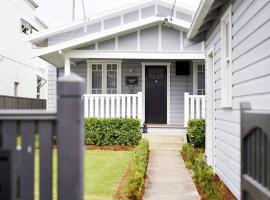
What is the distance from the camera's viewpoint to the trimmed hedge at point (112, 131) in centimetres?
1304

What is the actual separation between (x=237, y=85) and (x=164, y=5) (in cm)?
924

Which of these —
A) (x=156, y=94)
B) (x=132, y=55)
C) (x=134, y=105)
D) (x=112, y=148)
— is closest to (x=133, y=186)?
(x=112, y=148)

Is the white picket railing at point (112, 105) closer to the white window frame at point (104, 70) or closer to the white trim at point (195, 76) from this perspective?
the white window frame at point (104, 70)

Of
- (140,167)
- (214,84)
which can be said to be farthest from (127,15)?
(140,167)

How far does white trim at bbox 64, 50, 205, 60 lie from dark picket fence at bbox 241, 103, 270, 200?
37.3ft

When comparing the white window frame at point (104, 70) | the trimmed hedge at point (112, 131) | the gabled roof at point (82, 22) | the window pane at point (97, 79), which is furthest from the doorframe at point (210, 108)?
the window pane at point (97, 79)

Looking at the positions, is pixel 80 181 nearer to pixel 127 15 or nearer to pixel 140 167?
pixel 140 167

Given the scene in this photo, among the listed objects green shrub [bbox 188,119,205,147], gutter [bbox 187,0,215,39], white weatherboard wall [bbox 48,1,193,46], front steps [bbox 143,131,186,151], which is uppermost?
white weatherboard wall [bbox 48,1,193,46]

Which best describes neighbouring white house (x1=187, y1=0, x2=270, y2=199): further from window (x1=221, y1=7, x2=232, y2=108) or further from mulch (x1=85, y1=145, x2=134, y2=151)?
mulch (x1=85, y1=145, x2=134, y2=151)

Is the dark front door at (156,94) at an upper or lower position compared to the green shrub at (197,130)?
upper

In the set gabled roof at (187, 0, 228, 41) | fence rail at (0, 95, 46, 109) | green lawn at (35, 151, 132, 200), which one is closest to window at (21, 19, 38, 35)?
fence rail at (0, 95, 46, 109)

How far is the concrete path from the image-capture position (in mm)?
6781

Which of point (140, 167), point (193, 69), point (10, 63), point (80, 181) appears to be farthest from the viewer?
point (10, 63)

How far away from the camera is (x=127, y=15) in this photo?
589 inches
